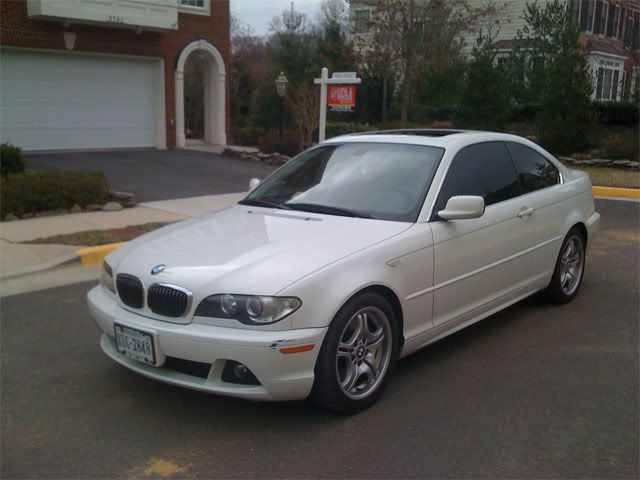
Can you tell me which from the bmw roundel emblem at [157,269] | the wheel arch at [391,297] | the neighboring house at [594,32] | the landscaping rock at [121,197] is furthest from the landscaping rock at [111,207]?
the neighboring house at [594,32]

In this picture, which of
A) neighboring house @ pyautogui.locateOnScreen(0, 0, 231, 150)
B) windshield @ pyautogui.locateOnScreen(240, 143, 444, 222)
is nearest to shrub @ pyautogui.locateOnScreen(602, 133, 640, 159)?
neighboring house @ pyautogui.locateOnScreen(0, 0, 231, 150)

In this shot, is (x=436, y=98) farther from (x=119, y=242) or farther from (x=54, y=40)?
(x=119, y=242)

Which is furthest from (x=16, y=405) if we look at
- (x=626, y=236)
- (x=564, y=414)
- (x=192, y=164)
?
(x=192, y=164)

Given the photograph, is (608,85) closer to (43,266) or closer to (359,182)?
(43,266)

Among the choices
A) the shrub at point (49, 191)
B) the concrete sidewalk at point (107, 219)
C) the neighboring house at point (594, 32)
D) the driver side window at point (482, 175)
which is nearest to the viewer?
the driver side window at point (482, 175)

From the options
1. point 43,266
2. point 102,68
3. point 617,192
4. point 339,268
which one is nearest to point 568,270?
point 339,268

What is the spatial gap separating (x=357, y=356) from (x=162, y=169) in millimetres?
13145

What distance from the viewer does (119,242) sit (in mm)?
8344

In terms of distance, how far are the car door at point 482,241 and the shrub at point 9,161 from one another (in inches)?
346

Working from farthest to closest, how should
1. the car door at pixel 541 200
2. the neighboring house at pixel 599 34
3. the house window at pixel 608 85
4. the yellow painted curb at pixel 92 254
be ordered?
the house window at pixel 608 85, the neighboring house at pixel 599 34, the yellow painted curb at pixel 92 254, the car door at pixel 541 200

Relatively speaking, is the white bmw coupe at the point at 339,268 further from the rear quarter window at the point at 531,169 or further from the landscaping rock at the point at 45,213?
the landscaping rock at the point at 45,213

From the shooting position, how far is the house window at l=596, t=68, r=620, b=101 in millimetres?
31994

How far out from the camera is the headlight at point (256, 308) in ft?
11.8

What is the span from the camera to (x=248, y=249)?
4.02 meters
